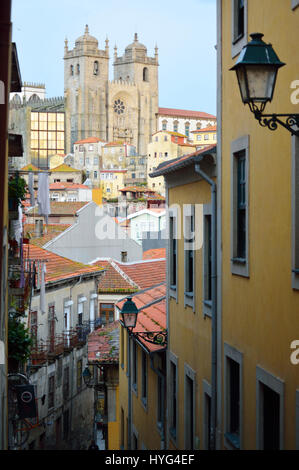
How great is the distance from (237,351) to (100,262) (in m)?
30.2

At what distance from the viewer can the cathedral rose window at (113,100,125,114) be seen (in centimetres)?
15238

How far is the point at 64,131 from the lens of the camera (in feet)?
483

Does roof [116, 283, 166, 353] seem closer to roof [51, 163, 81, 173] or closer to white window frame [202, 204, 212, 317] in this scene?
white window frame [202, 204, 212, 317]

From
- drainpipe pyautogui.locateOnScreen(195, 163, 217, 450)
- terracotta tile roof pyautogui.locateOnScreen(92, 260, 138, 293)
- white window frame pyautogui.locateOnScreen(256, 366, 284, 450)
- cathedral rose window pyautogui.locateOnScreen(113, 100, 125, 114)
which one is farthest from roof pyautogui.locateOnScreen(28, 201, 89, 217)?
cathedral rose window pyautogui.locateOnScreen(113, 100, 125, 114)

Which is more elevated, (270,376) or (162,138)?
(162,138)

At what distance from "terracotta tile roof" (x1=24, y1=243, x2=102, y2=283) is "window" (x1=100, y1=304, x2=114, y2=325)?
2335mm

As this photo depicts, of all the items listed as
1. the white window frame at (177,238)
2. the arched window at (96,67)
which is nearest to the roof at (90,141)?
the arched window at (96,67)

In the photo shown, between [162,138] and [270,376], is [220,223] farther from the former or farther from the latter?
[162,138]

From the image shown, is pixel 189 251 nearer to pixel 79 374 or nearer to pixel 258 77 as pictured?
pixel 258 77

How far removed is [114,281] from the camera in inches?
1341

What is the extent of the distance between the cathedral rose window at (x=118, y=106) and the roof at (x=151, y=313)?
135322 mm

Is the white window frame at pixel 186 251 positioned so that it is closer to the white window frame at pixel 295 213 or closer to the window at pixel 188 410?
the window at pixel 188 410

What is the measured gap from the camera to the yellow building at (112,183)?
426ft

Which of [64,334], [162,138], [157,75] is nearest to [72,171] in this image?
[162,138]
